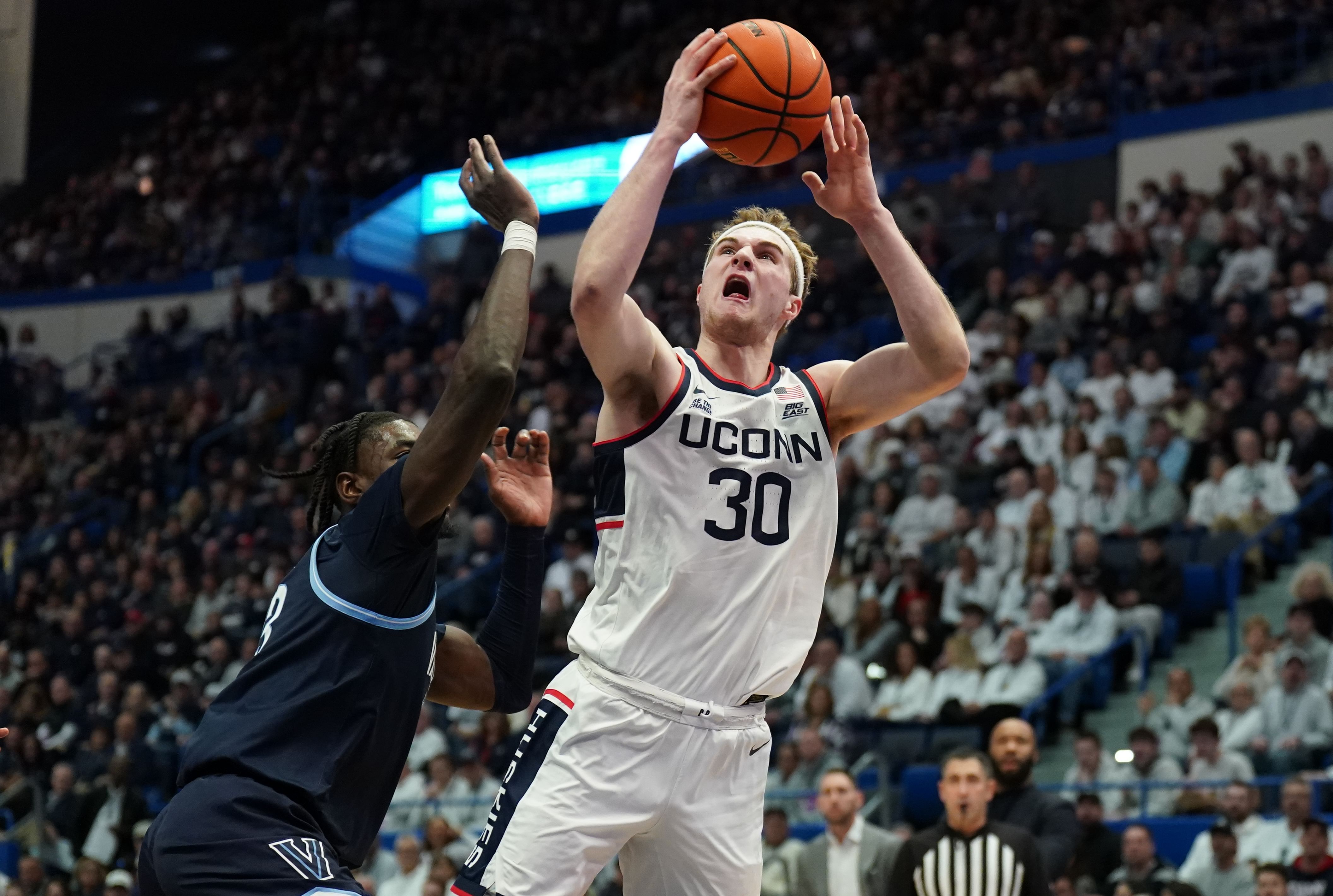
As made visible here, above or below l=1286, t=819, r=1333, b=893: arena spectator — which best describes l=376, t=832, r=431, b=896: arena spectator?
below

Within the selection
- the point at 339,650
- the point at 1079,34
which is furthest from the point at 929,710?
the point at 1079,34

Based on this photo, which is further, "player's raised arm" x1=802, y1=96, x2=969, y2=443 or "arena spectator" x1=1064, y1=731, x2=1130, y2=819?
"arena spectator" x1=1064, y1=731, x2=1130, y2=819

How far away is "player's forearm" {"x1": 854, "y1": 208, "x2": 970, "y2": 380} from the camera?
4.66 metres

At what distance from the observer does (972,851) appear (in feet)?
24.0

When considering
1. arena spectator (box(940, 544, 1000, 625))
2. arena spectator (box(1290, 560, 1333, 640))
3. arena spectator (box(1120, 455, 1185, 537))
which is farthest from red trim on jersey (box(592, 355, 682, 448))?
arena spectator (box(1120, 455, 1185, 537))

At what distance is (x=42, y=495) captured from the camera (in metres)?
24.2

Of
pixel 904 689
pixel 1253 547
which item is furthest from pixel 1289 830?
pixel 1253 547

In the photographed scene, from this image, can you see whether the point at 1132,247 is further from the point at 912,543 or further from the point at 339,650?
the point at 339,650

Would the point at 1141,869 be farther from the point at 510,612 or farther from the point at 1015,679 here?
the point at 510,612

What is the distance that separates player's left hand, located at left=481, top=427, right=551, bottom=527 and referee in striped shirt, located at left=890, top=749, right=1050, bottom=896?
3164mm

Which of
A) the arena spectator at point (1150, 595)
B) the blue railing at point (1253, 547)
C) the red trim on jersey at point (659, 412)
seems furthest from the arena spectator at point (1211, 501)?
the red trim on jersey at point (659, 412)

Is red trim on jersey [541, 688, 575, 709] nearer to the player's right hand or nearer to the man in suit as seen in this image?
the player's right hand

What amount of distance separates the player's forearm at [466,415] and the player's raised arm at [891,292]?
46.8 inches

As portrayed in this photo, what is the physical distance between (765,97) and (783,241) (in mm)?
441
